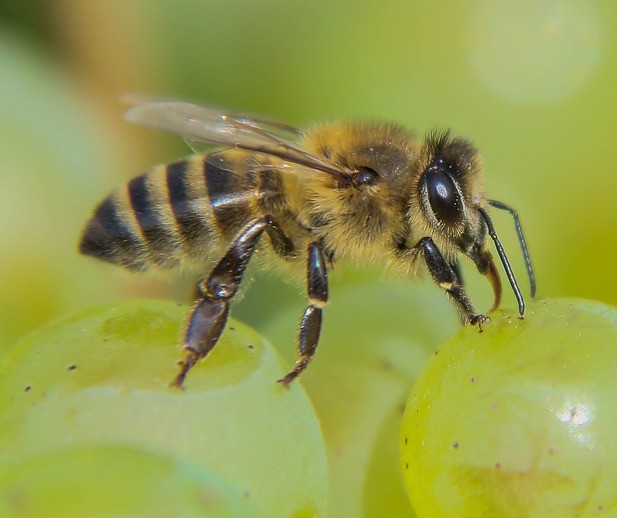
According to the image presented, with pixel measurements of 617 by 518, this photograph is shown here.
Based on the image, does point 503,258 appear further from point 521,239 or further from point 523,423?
point 523,423

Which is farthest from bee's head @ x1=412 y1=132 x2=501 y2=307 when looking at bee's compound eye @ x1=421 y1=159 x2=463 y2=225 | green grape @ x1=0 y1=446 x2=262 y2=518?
green grape @ x1=0 y1=446 x2=262 y2=518

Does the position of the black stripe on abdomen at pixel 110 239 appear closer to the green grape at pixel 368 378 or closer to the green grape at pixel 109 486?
the green grape at pixel 368 378

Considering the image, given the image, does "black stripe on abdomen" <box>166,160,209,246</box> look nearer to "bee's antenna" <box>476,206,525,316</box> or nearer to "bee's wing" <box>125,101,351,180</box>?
"bee's wing" <box>125,101,351,180</box>

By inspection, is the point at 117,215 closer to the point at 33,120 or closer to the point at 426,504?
the point at 33,120

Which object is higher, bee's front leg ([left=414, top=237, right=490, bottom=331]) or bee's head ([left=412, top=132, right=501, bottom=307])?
bee's head ([left=412, top=132, right=501, bottom=307])

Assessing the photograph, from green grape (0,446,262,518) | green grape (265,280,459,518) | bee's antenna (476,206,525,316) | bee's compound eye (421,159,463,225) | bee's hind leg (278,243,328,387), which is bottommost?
green grape (265,280,459,518)

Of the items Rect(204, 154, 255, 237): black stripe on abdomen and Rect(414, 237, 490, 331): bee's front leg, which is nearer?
Rect(414, 237, 490, 331): bee's front leg

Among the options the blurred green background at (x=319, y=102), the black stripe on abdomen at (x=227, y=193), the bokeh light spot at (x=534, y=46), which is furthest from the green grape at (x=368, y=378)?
the bokeh light spot at (x=534, y=46)

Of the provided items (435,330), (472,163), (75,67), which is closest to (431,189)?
(472,163)
